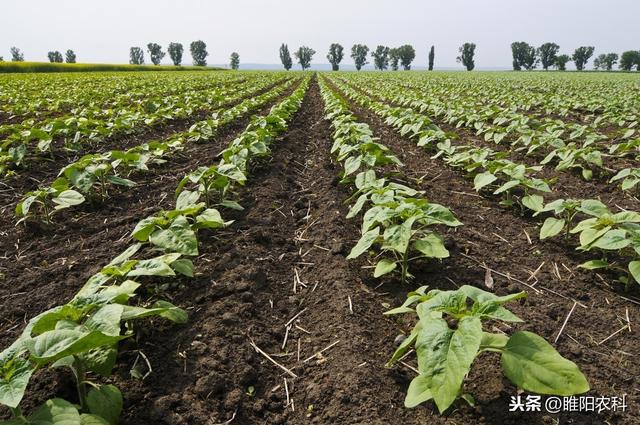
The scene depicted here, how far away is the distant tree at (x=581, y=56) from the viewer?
112125 mm

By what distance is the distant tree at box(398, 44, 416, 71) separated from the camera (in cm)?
12238

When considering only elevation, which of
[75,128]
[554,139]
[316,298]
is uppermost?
[75,128]

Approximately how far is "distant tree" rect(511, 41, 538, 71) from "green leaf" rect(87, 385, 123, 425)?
13177cm

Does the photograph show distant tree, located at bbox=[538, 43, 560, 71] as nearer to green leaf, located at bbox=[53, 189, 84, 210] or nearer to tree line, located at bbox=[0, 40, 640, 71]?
tree line, located at bbox=[0, 40, 640, 71]

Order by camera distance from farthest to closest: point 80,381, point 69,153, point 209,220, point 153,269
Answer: point 69,153, point 209,220, point 153,269, point 80,381

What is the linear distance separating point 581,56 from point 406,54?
161 ft

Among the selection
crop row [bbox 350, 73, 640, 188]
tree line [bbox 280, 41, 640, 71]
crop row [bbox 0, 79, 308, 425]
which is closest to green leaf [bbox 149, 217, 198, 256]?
crop row [bbox 0, 79, 308, 425]

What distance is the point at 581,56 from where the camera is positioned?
114m

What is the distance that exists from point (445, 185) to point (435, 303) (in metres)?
3.89

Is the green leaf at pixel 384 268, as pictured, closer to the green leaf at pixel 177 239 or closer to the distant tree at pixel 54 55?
the green leaf at pixel 177 239

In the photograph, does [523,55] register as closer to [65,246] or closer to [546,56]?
[546,56]

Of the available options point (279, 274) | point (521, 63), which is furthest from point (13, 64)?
point (521, 63)

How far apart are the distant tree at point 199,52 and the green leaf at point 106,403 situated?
13797cm

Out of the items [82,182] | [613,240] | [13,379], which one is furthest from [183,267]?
[613,240]
